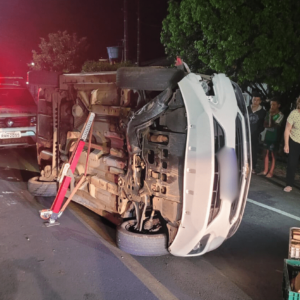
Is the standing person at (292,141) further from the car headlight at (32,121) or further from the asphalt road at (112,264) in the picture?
the car headlight at (32,121)

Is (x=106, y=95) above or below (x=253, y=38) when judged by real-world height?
below

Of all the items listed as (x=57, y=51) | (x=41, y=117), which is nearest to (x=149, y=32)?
(x=57, y=51)

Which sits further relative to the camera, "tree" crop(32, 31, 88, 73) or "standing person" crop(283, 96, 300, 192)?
"tree" crop(32, 31, 88, 73)

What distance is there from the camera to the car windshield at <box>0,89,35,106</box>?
31.9 ft

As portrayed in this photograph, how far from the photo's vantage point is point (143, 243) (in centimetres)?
391

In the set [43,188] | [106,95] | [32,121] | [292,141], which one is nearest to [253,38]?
[292,141]

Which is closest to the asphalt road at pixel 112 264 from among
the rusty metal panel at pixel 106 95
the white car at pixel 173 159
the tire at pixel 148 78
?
the white car at pixel 173 159

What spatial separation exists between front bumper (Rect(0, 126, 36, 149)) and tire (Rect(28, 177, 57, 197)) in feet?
10.0

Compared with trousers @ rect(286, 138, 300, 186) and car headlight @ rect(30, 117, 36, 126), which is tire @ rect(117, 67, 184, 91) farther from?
car headlight @ rect(30, 117, 36, 126)

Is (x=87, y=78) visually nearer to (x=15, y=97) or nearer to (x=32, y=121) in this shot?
(x=32, y=121)

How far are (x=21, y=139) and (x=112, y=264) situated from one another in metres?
5.86

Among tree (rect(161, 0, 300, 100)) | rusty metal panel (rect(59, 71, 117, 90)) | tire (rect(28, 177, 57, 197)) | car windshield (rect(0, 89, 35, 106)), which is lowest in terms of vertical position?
tire (rect(28, 177, 57, 197))

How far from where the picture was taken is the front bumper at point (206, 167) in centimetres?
330

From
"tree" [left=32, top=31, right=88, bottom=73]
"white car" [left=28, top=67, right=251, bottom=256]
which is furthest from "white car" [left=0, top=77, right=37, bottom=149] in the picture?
"tree" [left=32, top=31, right=88, bottom=73]
